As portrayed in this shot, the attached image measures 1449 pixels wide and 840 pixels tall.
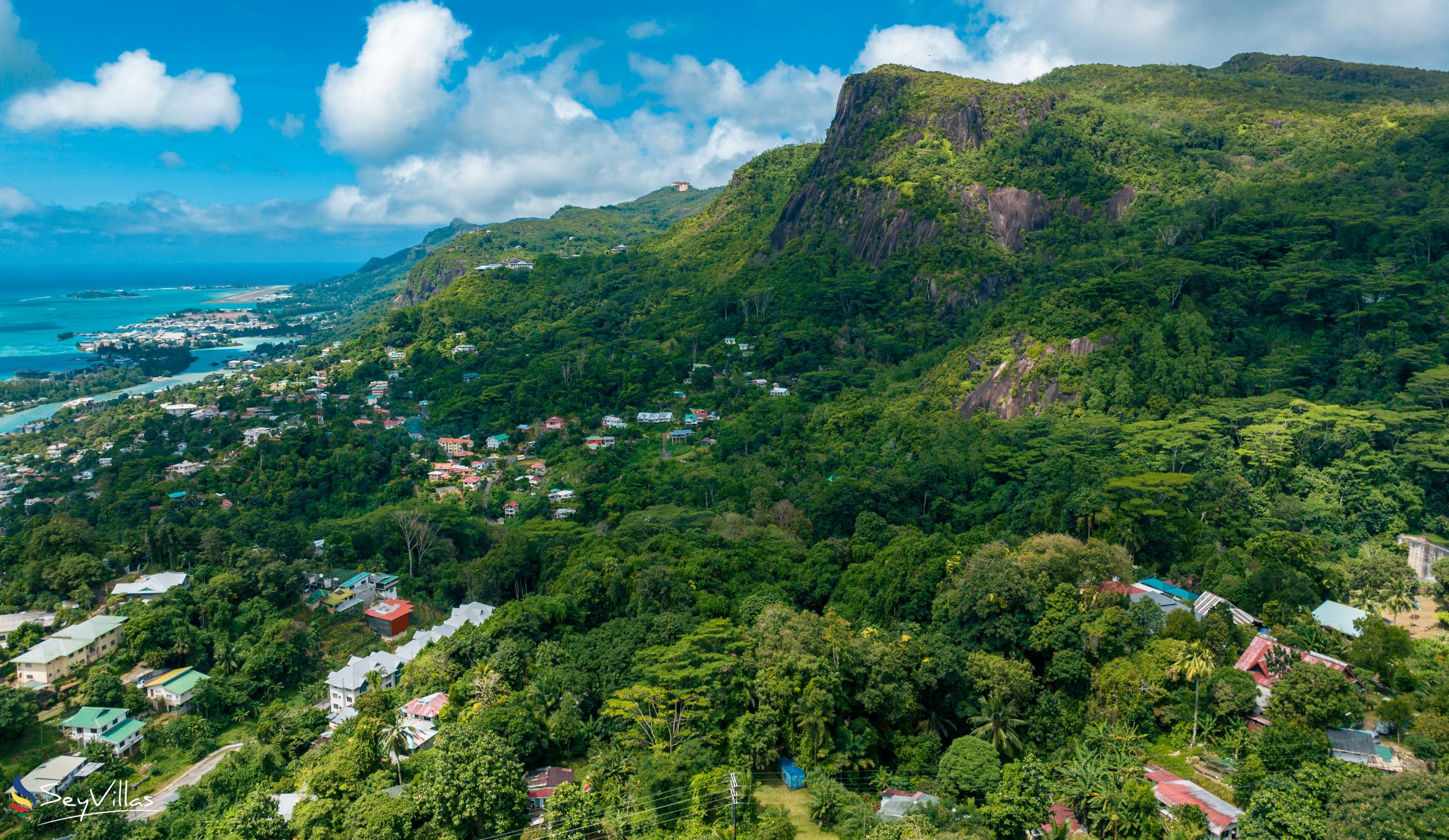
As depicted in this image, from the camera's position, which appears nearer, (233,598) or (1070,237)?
(233,598)

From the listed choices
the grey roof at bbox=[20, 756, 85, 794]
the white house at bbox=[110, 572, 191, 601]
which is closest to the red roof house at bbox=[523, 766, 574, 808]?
the grey roof at bbox=[20, 756, 85, 794]

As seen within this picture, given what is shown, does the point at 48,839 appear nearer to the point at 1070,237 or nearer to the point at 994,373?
the point at 994,373

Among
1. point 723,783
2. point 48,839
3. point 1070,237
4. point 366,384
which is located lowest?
point 48,839

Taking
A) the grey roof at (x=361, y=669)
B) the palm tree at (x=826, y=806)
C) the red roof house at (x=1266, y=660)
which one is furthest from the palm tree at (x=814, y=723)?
the grey roof at (x=361, y=669)

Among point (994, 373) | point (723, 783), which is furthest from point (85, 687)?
point (994, 373)

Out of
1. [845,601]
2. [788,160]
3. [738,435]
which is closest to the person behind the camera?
[845,601]

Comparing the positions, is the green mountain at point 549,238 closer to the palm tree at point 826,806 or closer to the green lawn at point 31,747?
the green lawn at point 31,747
